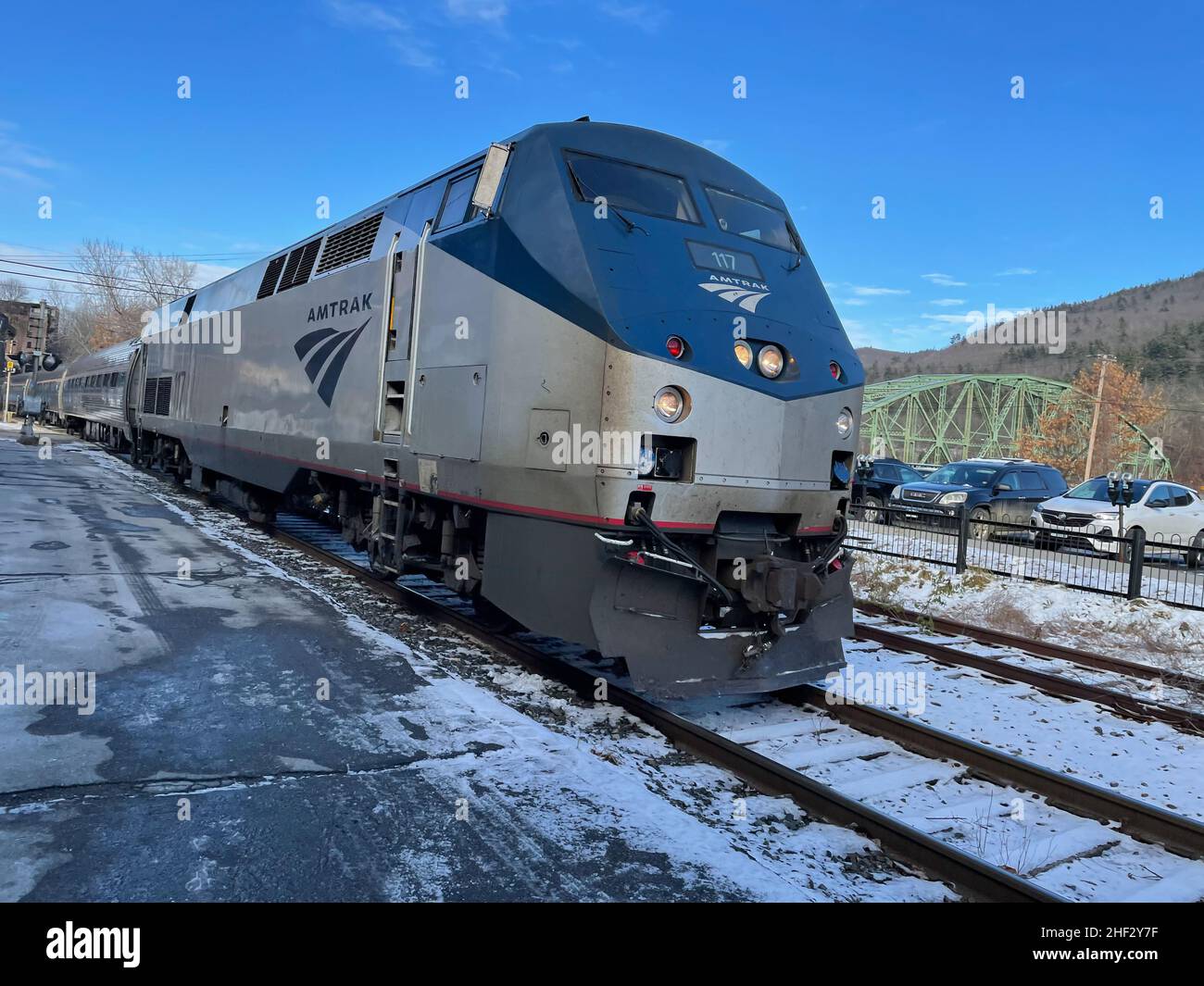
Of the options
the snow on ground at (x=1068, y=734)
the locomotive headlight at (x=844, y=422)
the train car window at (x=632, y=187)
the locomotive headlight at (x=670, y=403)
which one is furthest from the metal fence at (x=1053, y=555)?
the locomotive headlight at (x=670, y=403)

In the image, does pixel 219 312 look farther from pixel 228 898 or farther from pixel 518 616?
pixel 228 898

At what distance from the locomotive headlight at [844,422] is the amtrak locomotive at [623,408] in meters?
0.03

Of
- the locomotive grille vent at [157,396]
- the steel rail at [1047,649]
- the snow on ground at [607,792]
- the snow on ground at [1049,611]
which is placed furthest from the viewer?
the locomotive grille vent at [157,396]

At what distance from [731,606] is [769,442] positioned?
1.09 meters

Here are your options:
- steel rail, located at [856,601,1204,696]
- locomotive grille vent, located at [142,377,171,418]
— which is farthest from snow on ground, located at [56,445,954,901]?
locomotive grille vent, located at [142,377,171,418]

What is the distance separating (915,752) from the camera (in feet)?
17.5

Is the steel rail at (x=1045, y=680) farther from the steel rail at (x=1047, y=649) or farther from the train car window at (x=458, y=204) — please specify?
the train car window at (x=458, y=204)

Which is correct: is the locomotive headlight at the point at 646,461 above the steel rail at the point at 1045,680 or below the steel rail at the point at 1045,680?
above

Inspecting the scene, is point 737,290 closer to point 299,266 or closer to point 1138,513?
point 299,266

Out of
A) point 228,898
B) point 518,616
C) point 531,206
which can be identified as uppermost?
point 531,206

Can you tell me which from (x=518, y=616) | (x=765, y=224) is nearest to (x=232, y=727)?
(x=518, y=616)

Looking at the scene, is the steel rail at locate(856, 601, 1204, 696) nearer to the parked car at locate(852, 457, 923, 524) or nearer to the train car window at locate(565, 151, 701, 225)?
the train car window at locate(565, 151, 701, 225)

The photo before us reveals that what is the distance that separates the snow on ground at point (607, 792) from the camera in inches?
143

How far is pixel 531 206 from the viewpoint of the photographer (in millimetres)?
5715
